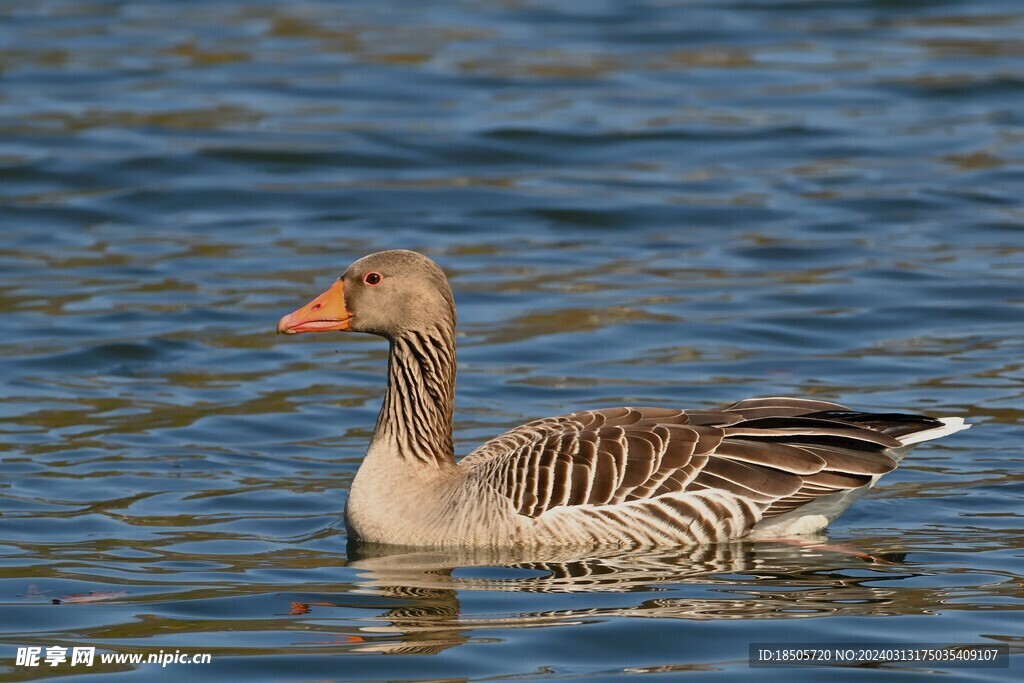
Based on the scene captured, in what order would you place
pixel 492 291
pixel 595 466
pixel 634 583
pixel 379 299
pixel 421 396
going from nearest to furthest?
pixel 634 583, pixel 595 466, pixel 379 299, pixel 421 396, pixel 492 291

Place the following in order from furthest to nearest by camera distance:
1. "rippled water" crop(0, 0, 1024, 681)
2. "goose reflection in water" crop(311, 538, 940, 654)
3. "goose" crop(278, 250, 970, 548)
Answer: "goose" crop(278, 250, 970, 548) → "rippled water" crop(0, 0, 1024, 681) → "goose reflection in water" crop(311, 538, 940, 654)

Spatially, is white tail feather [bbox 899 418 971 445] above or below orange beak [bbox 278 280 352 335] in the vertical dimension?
below

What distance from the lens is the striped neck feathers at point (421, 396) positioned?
10.8 metres

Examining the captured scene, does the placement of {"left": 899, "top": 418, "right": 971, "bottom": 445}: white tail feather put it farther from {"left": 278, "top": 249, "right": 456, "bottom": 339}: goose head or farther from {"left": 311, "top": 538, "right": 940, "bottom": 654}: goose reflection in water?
{"left": 278, "top": 249, "right": 456, "bottom": 339}: goose head

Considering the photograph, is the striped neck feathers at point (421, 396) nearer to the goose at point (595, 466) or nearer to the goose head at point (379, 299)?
the goose at point (595, 466)

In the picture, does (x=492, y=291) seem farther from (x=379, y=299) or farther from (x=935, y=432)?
(x=935, y=432)

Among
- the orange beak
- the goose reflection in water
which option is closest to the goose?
the orange beak

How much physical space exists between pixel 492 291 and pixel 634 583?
771 centimetres

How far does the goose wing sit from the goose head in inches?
41.2

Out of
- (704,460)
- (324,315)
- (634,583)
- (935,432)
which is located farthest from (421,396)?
(935,432)

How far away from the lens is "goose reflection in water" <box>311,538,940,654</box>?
9.00m

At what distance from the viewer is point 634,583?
9.62 m

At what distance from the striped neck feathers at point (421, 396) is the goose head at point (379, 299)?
0.53 ft

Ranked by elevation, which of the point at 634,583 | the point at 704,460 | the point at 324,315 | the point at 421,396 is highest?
the point at 324,315
